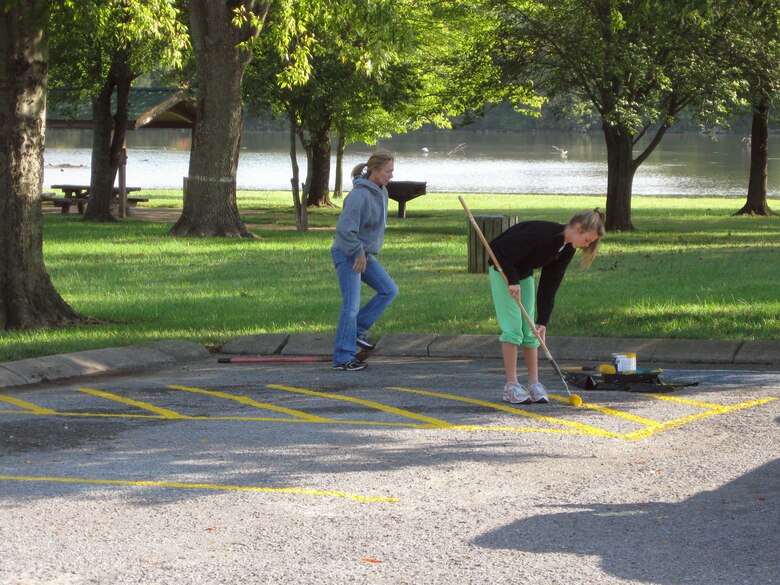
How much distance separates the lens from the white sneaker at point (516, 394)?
8664 millimetres

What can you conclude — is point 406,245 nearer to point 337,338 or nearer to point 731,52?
point 731,52

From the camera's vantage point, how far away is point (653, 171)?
230 ft

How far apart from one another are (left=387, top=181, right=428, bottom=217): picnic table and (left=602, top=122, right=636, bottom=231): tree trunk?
5.87 metres

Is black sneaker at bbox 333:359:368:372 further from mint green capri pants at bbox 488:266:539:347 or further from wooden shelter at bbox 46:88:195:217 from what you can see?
wooden shelter at bbox 46:88:195:217

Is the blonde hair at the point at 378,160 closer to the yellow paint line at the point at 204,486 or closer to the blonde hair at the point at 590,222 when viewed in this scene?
the blonde hair at the point at 590,222

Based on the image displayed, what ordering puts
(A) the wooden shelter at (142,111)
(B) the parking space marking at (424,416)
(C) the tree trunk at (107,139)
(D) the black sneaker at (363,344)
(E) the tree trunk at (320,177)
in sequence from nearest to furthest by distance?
(B) the parking space marking at (424,416)
(D) the black sneaker at (363,344)
(C) the tree trunk at (107,139)
(A) the wooden shelter at (142,111)
(E) the tree trunk at (320,177)

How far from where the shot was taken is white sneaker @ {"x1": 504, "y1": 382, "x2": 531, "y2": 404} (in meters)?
8.66

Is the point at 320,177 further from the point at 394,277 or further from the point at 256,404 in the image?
the point at 256,404

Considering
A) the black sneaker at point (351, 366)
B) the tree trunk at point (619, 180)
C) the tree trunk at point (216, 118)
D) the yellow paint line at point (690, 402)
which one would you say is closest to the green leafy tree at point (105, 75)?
the tree trunk at point (216, 118)

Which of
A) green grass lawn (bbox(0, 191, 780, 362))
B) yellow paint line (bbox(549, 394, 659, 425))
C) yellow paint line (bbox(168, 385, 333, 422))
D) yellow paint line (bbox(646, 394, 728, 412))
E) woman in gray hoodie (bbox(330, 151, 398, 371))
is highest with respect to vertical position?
woman in gray hoodie (bbox(330, 151, 398, 371))

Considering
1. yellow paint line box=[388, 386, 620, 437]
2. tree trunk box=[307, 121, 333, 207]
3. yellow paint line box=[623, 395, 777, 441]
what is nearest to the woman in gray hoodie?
yellow paint line box=[388, 386, 620, 437]

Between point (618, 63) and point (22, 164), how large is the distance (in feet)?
50.4

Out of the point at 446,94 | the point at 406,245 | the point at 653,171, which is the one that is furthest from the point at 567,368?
the point at 653,171

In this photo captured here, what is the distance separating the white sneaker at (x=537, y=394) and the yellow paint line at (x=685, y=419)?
942 mm
